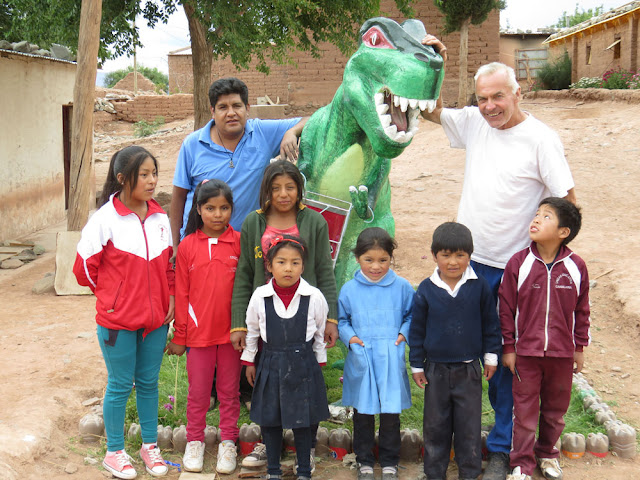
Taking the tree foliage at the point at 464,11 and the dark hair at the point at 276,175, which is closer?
the dark hair at the point at 276,175

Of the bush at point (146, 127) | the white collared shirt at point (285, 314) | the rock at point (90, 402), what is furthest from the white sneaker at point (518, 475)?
the bush at point (146, 127)

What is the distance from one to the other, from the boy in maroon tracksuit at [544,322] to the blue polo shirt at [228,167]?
1450mm

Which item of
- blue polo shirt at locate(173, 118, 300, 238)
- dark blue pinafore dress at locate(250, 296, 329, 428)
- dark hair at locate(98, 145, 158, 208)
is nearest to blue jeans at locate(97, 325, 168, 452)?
dark blue pinafore dress at locate(250, 296, 329, 428)

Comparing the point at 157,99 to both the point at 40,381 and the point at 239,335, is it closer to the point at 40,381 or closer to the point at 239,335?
the point at 40,381

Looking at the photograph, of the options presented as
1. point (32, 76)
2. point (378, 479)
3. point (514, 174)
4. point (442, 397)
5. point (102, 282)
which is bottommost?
point (378, 479)

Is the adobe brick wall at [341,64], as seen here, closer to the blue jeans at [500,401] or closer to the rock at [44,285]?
the rock at [44,285]

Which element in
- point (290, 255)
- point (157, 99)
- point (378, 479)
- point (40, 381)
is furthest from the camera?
point (157, 99)

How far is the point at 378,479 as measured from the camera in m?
3.19

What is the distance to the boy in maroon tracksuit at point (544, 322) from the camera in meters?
3.01

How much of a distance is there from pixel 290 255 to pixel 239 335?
0.49 metres

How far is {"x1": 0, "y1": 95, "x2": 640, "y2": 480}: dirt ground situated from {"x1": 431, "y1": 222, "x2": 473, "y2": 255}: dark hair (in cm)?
117

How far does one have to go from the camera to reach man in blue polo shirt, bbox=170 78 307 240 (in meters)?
3.55

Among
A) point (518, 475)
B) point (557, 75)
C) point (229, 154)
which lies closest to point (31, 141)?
point (229, 154)

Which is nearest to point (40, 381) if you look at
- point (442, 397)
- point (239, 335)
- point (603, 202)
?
point (239, 335)
